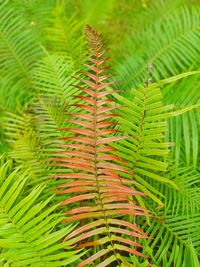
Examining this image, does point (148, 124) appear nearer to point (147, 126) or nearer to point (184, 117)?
point (147, 126)

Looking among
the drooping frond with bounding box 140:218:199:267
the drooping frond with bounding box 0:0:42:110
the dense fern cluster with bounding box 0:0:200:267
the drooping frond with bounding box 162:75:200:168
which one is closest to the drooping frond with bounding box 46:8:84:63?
the dense fern cluster with bounding box 0:0:200:267

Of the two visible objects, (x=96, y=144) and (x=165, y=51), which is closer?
(x=96, y=144)

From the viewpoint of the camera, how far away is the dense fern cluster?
1.27 meters

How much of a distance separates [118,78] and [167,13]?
2.36 ft

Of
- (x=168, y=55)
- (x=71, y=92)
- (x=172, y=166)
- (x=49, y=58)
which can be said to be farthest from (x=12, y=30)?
→ (x=172, y=166)

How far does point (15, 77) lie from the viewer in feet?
7.77

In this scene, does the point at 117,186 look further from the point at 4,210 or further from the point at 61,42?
the point at 61,42

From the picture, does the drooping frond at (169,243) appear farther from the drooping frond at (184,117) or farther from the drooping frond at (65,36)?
the drooping frond at (65,36)

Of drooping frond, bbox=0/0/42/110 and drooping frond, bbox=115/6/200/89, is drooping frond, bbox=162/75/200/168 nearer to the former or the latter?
drooping frond, bbox=115/6/200/89

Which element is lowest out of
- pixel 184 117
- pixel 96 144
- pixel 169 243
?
pixel 169 243

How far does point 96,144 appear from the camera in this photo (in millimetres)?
1312

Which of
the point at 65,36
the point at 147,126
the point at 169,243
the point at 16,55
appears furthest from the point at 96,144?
the point at 16,55

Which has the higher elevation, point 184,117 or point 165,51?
point 165,51

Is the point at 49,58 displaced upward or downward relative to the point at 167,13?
downward
